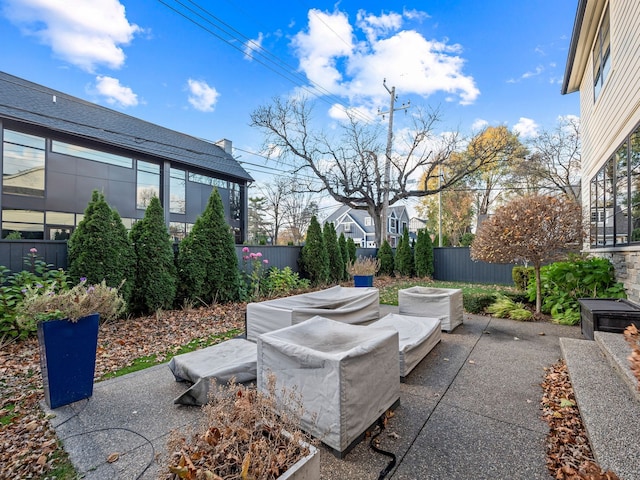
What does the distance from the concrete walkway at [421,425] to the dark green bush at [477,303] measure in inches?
96.8

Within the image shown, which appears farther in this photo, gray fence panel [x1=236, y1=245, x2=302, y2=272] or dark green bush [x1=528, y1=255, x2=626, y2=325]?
gray fence panel [x1=236, y1=245, x2=302, y2=272]

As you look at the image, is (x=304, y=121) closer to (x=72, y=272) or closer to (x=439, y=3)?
(x=439, y=3)

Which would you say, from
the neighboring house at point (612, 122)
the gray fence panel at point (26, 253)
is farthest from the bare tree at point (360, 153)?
the gray fence panel at point (26, 253)

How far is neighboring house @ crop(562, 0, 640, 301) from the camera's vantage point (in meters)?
4.23

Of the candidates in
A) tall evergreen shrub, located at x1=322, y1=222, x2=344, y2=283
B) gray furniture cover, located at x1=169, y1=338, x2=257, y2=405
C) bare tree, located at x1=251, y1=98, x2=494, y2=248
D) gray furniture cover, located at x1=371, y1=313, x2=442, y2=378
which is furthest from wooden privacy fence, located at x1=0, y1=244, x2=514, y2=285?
gray furniture cover, located at x1=371, y1=313, x2=442, y2=378

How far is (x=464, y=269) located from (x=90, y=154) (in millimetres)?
15012

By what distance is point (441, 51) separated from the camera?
9359mm

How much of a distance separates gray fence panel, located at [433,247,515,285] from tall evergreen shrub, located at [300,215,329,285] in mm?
5583

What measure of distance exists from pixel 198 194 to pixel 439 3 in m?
11.8

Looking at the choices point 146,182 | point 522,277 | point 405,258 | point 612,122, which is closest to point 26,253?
point 146,182

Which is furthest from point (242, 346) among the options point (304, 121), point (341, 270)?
point (304, 121)

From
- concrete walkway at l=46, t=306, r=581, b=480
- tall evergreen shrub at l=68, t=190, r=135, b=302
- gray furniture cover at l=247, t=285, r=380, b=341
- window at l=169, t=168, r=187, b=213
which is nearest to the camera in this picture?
concrete walkway at l=46, t=306, r=581, b=480

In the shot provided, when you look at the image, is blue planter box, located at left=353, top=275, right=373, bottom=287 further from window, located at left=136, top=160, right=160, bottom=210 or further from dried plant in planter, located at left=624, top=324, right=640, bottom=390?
window, located at left=136, top=160, right=160, bottom=210

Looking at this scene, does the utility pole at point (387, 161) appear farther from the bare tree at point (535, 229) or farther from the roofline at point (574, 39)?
the bare tree at point (535, 229)
